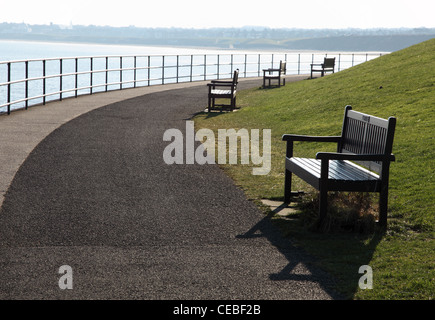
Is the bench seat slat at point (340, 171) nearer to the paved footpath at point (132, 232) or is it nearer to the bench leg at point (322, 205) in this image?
the bench leg at point (322, 205)

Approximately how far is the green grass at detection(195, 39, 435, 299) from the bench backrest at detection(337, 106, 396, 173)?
657 mm

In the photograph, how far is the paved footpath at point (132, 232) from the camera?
14.5ft

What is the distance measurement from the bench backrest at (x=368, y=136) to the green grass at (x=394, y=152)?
66 centimetres

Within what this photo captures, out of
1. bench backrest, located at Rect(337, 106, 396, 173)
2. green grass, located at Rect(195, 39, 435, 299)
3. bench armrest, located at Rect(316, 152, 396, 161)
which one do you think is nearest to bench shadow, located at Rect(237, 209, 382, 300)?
green grass, located at Rect(195, 39, 435, 299)

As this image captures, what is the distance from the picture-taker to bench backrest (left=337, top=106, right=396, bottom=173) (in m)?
5.94

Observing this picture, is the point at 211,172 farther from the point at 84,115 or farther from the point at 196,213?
the point at 84,115

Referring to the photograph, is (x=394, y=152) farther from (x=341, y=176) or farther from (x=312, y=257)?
(x=312, y=257)

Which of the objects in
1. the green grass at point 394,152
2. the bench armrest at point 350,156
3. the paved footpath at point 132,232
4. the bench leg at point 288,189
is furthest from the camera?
the bench leg at point 288,189

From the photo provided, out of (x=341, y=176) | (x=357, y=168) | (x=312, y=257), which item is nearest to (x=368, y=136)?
(x=357, y=168)

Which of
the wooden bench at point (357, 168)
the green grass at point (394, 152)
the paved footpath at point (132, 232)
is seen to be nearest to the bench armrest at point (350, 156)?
the wooden bench at point (357, 168)

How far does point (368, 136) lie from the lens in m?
6.52

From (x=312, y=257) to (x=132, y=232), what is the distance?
163cm
